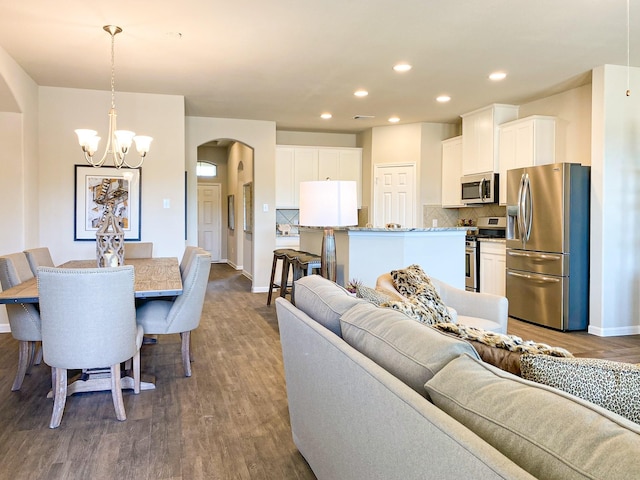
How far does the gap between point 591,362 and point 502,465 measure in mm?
437

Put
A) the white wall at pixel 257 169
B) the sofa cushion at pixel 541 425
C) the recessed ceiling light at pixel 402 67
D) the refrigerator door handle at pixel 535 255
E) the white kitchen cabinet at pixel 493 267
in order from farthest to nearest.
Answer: the white wall at pixel 257 169 → the white kitchen cabinet at pixel 493 267 → the refrigerator door handle at pixel 535 255 → the recessed ceiling light at pixel 402 67 → the sofa cushion at pixel 541 425

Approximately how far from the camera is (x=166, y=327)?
11.1ft

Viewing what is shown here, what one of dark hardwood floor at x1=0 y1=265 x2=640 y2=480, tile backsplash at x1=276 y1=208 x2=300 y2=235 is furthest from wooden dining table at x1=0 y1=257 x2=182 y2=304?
tile backsplash at x1=276 y1=208 x2=300 y2=235

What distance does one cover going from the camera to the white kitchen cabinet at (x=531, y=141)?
5.62 metres

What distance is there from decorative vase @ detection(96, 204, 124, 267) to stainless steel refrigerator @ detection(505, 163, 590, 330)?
408 centimetres

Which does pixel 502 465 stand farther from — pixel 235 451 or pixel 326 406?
pixel 235 451

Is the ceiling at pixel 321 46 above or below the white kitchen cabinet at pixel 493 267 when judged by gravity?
above

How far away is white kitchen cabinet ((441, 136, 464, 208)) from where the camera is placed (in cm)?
704

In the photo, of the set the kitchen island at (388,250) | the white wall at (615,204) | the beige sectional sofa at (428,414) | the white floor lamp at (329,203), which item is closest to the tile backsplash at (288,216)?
the kitchen island at (388,250)

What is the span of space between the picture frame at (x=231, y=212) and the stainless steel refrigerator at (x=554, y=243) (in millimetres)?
6757

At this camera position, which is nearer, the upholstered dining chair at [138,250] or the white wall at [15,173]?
the white wall at [15,173]

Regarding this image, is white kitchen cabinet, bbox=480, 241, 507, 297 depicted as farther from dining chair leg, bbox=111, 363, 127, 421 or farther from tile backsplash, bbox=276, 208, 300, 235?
dining chair leg, bbox=111, 363, 127, 421

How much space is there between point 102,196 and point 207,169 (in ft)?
20.7

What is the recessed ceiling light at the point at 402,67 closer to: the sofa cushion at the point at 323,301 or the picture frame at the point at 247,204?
the sofa cushion at the point at 323,301
